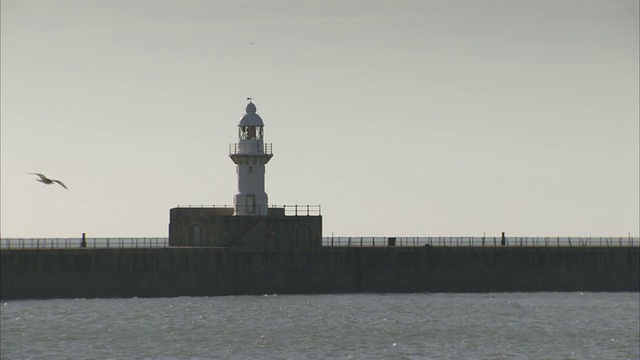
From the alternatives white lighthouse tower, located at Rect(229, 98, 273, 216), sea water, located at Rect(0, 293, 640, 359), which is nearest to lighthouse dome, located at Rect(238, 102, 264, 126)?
white lighthouse tower, located at Rect(229, 98, 273, 216)

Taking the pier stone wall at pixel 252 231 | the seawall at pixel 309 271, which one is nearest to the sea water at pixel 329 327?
the seawall at pixel 309 271

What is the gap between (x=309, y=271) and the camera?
9200 cm

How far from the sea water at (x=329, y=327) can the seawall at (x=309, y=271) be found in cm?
111

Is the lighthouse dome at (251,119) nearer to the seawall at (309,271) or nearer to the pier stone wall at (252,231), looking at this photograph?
the pier stone wall at (252,231)

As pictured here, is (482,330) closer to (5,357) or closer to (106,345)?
(106,345)

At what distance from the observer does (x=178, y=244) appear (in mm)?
95375

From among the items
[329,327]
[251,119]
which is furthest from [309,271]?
[329,327]

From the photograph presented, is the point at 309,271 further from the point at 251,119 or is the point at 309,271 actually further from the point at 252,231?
the point at 251,119

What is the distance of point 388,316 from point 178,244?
19.5 metres

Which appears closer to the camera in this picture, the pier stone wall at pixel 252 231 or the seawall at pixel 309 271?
the seawall at pixel 309 271

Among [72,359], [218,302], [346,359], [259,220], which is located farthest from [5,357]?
[259,220]

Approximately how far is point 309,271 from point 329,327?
1604cm

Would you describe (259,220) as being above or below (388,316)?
above

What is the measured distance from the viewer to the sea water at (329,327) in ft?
219
